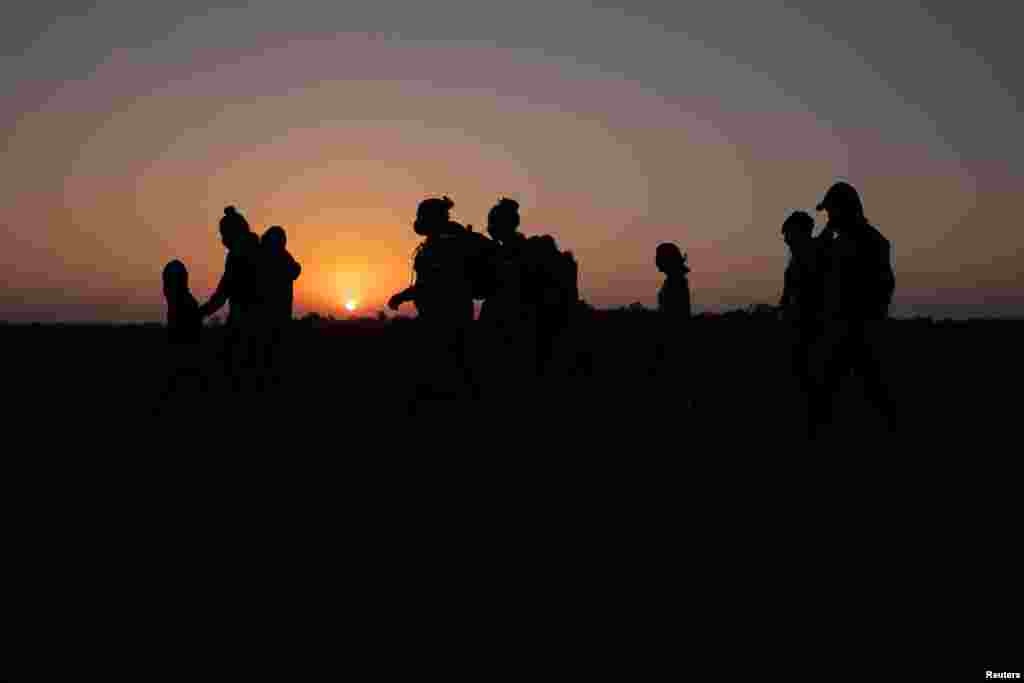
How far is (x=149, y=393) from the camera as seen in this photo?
15875 millimetres

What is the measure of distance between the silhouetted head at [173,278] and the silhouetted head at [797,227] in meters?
Result: 7.31

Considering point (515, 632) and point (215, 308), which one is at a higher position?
point (215, 308)

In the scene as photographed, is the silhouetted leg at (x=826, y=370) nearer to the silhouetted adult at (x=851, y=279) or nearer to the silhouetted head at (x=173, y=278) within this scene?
the silhouetted adult at (x=851, y=279)

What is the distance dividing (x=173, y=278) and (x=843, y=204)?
8.38 m

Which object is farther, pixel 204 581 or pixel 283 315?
pixel 283 315

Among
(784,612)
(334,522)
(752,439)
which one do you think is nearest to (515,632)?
(784,612)

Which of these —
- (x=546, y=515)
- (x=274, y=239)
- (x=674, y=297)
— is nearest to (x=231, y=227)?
(x=274, y=239)

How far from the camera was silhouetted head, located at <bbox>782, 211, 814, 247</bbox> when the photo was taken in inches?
429

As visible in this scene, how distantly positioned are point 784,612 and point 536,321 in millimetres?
7030

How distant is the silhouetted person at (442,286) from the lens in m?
9.91

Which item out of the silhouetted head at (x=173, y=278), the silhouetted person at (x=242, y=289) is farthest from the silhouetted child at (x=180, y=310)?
the silhouetted person at (x=242, y=289)

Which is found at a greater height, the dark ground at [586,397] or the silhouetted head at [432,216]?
the silhouetted head at [432,216]

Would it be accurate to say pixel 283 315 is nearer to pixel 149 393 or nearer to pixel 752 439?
pixel 149 393

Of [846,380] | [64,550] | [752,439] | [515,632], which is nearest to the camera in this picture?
[515,632]
